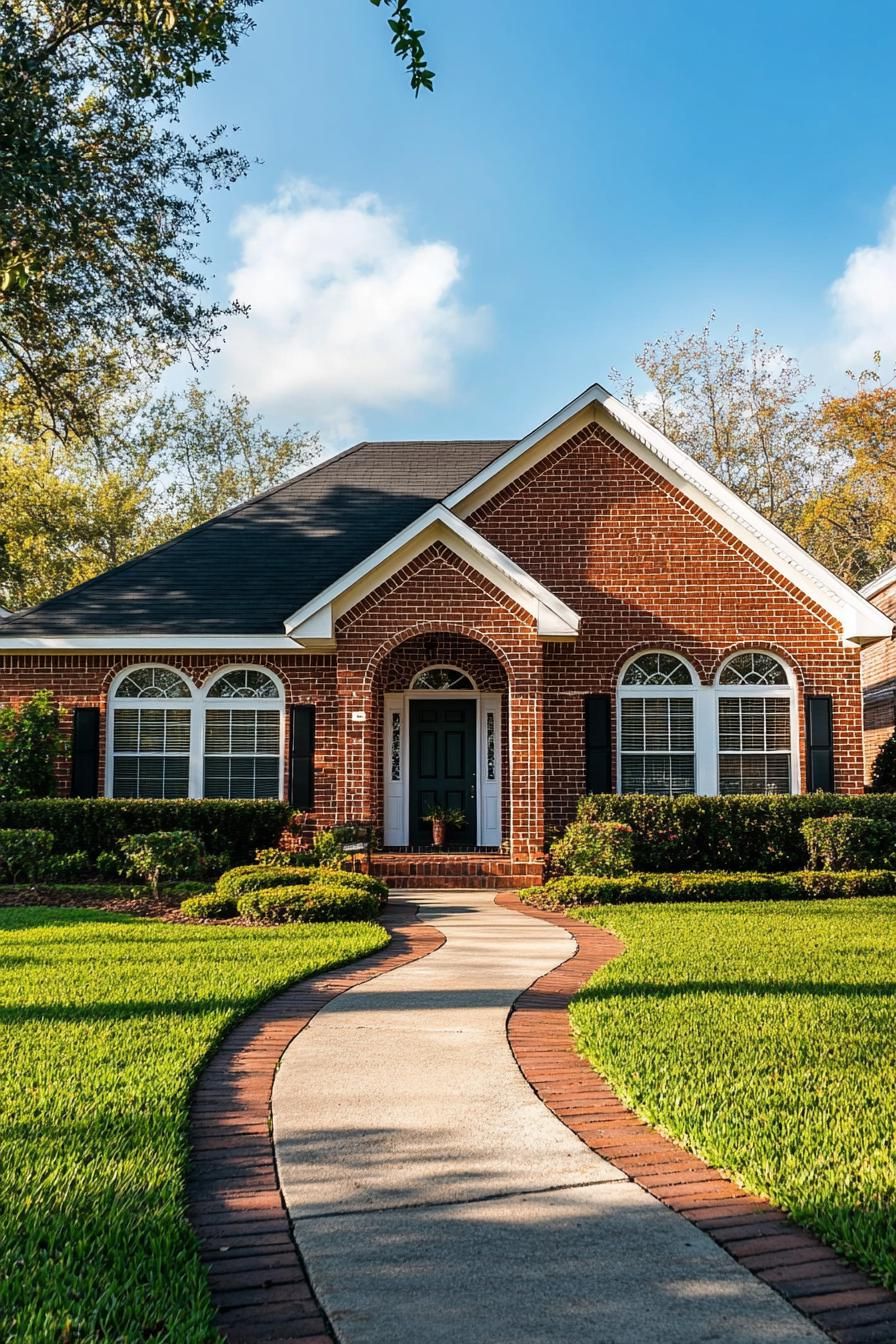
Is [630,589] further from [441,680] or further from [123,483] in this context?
[123,483]

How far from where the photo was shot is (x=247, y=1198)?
3.87 metres

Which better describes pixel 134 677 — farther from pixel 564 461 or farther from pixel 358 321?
pixel 358 321

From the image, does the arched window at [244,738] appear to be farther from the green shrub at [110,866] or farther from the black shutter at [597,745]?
the black shutter at [597,745]

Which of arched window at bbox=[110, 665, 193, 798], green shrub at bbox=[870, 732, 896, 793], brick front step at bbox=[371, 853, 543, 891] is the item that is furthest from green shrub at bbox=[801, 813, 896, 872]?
arched window at bbox=[110, 665, 193, 798]

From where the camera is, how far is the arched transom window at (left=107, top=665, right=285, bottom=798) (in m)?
16.8

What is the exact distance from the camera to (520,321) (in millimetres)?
16938

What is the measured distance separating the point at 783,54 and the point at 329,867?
1109 centimetres

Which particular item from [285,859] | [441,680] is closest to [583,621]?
[441,680]

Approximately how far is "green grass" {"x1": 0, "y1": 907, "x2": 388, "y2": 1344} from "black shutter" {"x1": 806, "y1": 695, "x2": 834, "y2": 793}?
9.25 m

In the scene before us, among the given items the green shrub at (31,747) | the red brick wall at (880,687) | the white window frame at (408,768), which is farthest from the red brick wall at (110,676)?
the red brick wall at (880,687)

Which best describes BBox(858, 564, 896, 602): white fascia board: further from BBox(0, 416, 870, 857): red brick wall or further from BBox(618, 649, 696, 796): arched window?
BBox(618, 649, 696, 796): arched window

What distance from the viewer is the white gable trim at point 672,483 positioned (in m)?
16.4

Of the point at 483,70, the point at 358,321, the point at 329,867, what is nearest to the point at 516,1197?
the point at 483,70

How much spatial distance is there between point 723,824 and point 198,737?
26.4 feet
